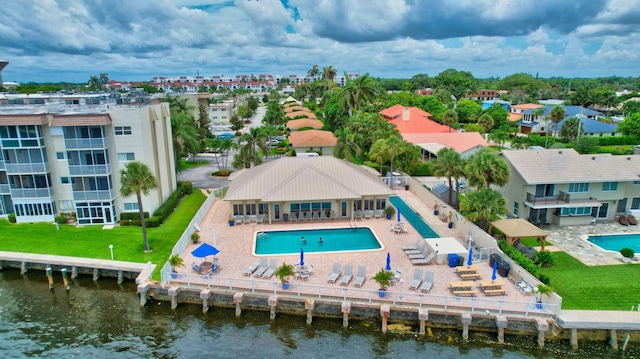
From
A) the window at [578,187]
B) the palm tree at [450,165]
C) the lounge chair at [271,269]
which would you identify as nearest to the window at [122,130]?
the lounge chair at [271,269]

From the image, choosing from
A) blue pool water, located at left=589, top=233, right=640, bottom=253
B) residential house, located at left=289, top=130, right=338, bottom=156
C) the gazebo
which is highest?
residential house, located at left=289, top=130, right=338, bottom=156

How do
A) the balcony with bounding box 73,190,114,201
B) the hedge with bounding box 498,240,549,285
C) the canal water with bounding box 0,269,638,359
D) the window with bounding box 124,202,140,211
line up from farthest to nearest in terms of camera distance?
the window with bounding box 124,202,140,211 < the balcony with bounding box 73,190,114,201 < the hedge with bounding box 498,240,549,285 < the canal water with bounding box 0,269,638,359

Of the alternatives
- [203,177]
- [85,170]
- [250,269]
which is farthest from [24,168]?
[250,269]

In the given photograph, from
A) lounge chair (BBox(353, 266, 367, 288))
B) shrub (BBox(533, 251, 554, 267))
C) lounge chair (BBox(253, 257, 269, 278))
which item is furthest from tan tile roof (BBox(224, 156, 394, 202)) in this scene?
shrub (BBox(533, 251, 554, 267))

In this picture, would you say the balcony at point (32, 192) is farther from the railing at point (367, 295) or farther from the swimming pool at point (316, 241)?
the swimming pool at point (316, 241)

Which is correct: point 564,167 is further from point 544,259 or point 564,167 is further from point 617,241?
point 544,259

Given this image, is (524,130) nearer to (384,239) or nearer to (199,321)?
(384,239)

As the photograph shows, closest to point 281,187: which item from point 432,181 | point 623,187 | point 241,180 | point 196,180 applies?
point 241,180

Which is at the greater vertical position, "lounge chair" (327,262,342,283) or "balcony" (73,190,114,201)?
"balcony" (73,190,114,201)

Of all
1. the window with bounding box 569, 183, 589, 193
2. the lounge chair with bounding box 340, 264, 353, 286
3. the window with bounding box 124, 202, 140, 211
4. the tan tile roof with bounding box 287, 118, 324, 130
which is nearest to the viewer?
the lounge chair with bounding box 340, 264, 353, 286

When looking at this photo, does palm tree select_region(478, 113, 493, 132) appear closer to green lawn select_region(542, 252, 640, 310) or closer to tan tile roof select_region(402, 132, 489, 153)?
tan tile roof select_region(402, 132, 489, 153)
